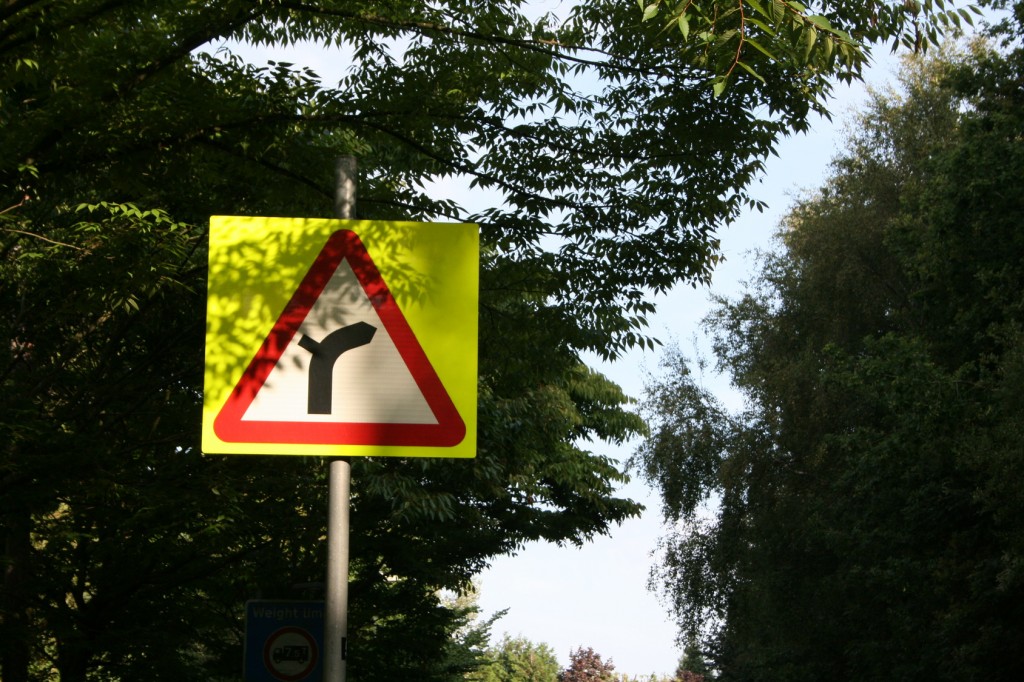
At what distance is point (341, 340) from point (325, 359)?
6 centimetres

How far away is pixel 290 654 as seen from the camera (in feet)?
37.5

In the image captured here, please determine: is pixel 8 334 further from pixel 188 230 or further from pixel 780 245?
pixel 780 245

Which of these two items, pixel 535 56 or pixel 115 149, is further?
pixel 535 56

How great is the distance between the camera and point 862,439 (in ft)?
87.9

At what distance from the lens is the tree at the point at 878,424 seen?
23219 millimetres

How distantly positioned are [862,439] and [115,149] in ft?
65.5

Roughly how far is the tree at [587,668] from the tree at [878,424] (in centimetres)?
661

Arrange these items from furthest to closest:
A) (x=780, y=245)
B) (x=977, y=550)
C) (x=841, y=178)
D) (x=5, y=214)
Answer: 1. (x=780, y=245)
2. (x=841, y=178)
3. (x=977, y=550)
4. (x=5, y=214)

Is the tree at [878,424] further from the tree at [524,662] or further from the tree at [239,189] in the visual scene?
the tree at [524,662]

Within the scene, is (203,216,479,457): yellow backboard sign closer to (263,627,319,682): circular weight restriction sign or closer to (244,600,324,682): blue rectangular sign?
(244,600,324,682): blue rectangular sign

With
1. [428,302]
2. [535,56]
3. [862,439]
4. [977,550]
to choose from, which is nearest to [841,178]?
[862,439]

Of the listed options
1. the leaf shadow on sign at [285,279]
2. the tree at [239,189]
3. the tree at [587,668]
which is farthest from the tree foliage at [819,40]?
the tree at [587,668]

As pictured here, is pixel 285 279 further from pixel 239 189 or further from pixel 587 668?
pixel 587 668

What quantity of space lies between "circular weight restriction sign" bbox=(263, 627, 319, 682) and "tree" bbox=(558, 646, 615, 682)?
35435 millimetres
